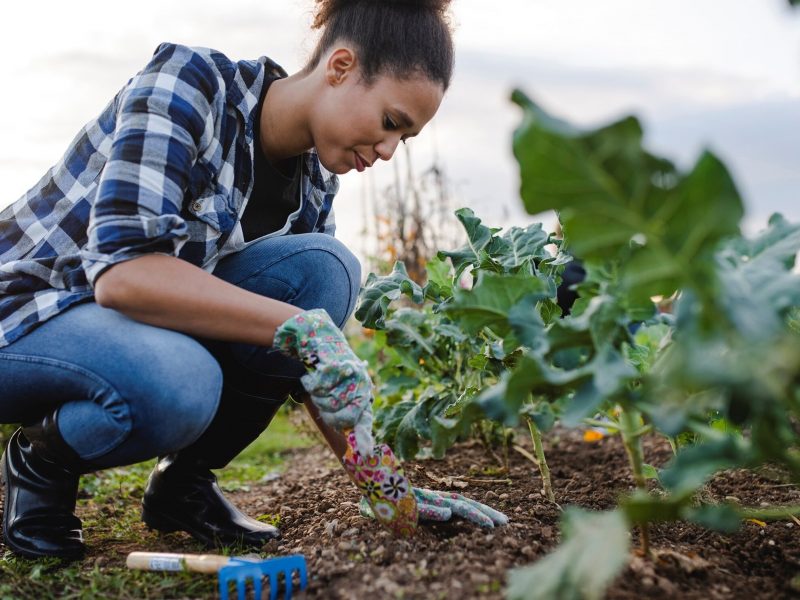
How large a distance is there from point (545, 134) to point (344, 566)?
98 cm

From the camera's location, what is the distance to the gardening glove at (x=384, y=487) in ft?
5.43

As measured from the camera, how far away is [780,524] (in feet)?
6.04

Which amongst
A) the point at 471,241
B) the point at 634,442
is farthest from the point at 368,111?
the point at 634,442

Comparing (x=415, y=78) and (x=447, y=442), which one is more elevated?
(x=415, y=78)

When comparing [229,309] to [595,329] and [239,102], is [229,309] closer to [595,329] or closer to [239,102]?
[239,102]

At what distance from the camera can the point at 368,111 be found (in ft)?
6.02

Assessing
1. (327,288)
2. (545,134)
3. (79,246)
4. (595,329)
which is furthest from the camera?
(327,288)

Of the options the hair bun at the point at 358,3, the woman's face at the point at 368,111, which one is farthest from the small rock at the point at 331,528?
the hair bun at the point at 358,3

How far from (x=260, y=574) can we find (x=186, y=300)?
577mm

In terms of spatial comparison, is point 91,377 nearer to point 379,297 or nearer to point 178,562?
point 178,562

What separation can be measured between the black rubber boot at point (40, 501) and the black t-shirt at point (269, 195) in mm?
753

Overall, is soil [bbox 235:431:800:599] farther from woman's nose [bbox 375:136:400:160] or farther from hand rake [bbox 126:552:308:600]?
woman's nose [bbox 375:136:400:160]

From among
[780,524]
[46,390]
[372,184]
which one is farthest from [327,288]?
[372,184]

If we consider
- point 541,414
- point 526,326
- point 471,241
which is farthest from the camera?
point 471,241
